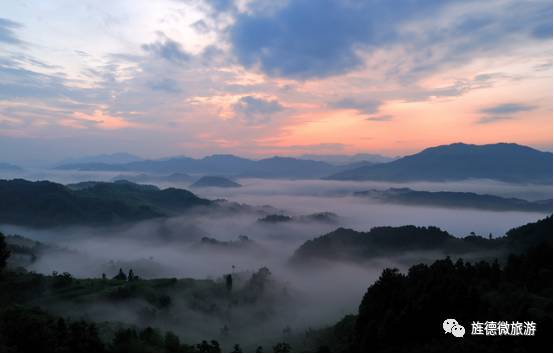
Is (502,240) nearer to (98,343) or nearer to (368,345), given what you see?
(368,345)

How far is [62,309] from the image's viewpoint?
3625 inches

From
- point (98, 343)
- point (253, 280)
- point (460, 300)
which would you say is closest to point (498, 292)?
point (460, 300)

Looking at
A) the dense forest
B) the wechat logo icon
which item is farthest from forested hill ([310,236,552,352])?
the wechat logo icon

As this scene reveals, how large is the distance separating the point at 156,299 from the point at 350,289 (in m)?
97.5

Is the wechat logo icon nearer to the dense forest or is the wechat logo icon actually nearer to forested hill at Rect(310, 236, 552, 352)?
forested hill at Rect(310, 236, 552, 352)

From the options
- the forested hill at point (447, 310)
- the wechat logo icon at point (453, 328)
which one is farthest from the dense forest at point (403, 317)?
the wechat logo icon at point (453, 328)

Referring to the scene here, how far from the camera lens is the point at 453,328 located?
42.1 metres

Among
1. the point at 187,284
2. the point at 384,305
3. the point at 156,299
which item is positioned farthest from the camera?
the point at 187,284

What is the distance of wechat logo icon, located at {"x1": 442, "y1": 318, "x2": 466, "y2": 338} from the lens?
3975 centimetres

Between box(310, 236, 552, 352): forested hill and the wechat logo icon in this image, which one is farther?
the wechat logo icon

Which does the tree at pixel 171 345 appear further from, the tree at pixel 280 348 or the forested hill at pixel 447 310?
the forested hill at pixel 447 310

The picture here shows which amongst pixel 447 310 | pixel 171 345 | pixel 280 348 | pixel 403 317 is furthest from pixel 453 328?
pixel 171 345

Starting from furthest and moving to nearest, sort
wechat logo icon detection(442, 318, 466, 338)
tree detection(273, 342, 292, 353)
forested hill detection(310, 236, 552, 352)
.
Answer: tree detection(273, 342, 292, 353)
wechat logo icon detection(442, 318, 466, 338)
forested hill detection(310, 236, 552, 352)

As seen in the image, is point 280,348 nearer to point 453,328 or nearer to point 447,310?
point 447,310
